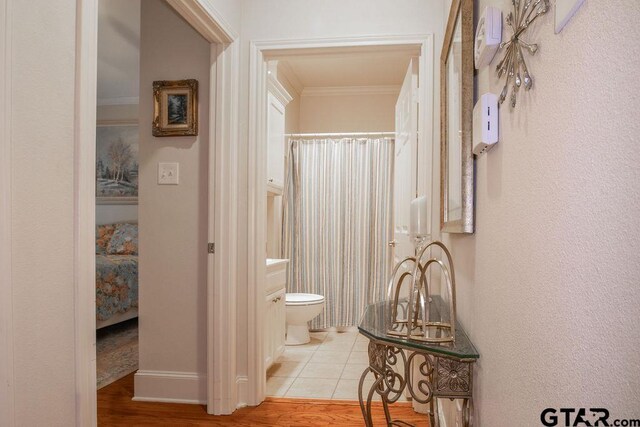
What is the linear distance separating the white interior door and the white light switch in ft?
4.43

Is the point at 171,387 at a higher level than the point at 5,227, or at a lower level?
lower

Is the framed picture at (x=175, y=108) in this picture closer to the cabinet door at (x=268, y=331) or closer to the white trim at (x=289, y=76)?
the cabinet door at (x=268, y=331)

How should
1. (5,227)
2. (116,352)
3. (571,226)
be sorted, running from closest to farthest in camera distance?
(571,226), (5,227), (116,352)

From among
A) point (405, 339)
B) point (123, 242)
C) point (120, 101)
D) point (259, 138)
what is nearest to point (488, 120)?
point (405, 339)

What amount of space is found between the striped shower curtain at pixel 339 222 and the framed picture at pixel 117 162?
7.64 feet

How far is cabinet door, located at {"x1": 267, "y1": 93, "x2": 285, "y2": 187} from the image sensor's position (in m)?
3.56

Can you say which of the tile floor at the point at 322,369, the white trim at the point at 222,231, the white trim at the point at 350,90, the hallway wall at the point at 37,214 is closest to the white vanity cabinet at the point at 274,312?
the tile floor at the point at 322,369

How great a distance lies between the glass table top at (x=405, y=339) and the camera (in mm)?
1354

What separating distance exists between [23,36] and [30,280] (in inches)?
23.6

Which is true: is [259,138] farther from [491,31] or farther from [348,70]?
[348,70]

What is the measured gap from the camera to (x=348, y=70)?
498 cm

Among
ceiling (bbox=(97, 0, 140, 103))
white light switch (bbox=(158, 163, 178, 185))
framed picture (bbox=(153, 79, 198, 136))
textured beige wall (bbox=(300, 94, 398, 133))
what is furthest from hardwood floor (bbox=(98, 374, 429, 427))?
textured beige wall (bbox=(300, 94, 398, 133))

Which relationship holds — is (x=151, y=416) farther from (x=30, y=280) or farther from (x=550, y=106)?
(x=550, y=106)

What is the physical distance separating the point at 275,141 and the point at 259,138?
86cm
